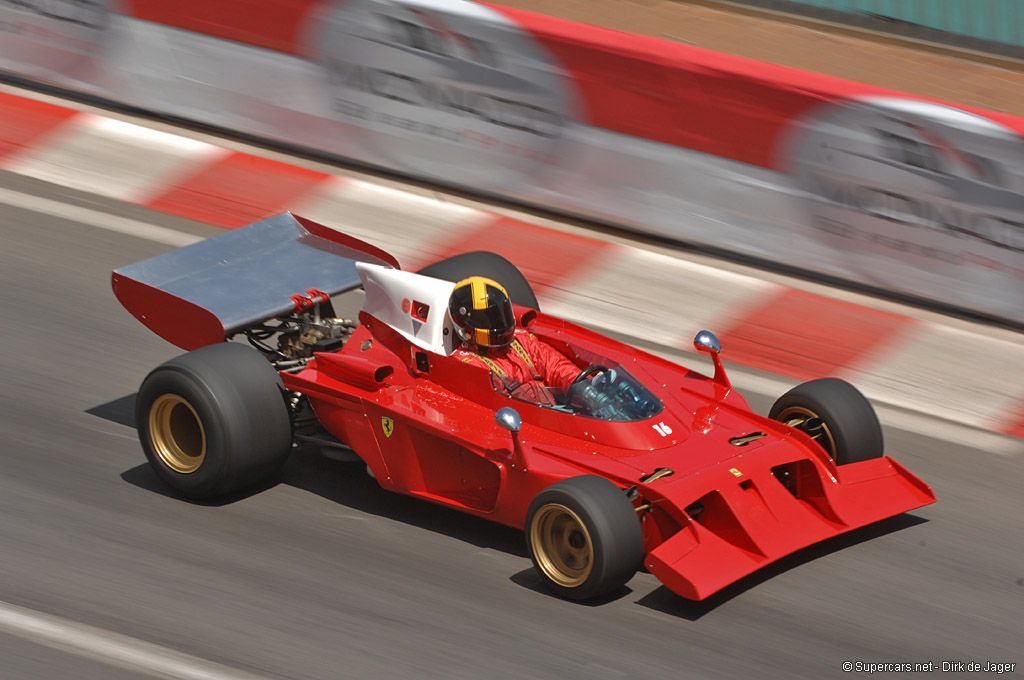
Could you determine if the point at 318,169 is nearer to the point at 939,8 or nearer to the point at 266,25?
the point at 266,25

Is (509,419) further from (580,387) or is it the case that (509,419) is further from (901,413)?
(901,413)

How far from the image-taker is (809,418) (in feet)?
24.6

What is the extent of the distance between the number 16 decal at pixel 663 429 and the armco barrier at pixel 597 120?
3129 millimetres

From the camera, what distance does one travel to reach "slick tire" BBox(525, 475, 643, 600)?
20.5 ft

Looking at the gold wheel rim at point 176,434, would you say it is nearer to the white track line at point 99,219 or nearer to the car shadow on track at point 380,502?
the car shadow on track at point 380,502

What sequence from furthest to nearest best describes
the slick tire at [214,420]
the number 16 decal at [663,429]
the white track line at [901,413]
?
the white track line at [901,413], the slick tire at [214,420], the number 16 decal at [663,429]

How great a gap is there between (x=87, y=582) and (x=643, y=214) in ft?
16.8

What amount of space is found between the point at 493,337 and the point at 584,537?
1496 millimetres

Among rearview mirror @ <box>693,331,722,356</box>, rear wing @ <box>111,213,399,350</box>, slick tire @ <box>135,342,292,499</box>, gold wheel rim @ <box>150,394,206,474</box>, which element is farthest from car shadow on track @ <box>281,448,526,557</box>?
rearview mirror @ <box>693,331,722,356</box>

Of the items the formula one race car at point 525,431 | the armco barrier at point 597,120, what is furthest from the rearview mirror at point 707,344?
the armco barrier at point 597,120

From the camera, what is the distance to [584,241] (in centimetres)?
1048

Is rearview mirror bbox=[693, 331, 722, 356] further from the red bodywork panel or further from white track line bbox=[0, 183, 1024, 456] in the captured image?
white track line bbox=[0, 183, 1024, 456]

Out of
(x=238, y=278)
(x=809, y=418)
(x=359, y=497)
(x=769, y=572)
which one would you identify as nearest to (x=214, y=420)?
(x=359, y=497)

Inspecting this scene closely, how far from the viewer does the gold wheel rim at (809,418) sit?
24.2 feet
